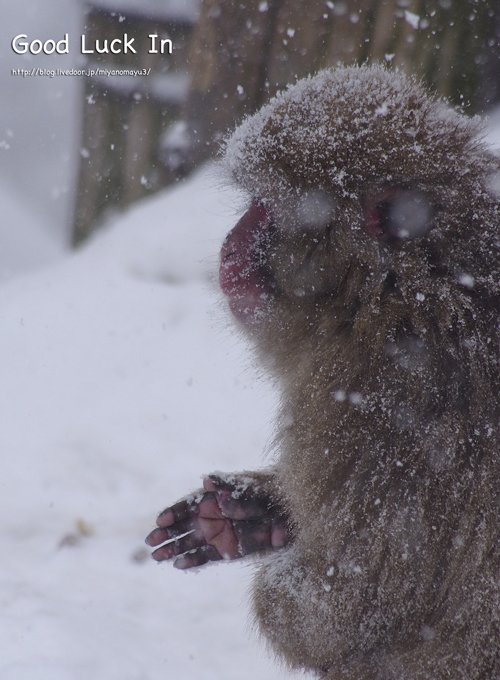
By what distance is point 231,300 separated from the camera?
79.1 inches

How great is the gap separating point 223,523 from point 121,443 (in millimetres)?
1535

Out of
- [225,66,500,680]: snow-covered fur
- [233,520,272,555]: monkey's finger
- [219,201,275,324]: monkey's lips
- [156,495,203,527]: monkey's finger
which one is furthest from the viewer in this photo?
[156,495,203,527]: monkey's finger

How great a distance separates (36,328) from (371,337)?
3.30m

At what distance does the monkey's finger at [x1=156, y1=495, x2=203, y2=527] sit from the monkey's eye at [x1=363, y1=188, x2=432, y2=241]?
118 cm

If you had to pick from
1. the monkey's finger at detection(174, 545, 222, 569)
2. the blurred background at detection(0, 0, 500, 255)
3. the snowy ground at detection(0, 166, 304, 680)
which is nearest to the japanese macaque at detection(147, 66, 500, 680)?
the monkey's finger at detection(174, 545, 222, 569)

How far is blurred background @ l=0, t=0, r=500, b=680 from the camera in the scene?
2631mm

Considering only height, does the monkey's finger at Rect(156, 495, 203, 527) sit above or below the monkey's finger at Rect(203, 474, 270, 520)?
above

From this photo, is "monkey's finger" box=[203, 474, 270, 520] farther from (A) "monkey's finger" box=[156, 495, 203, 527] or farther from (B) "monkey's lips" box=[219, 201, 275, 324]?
(B) "monkey's lips" box=[219, 201, 275, 324]

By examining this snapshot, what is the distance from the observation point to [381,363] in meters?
1.60

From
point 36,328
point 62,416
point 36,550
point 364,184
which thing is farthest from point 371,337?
point 36,328

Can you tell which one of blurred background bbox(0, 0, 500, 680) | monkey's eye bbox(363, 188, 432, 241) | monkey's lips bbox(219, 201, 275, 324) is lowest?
monkey's eye bbox(363, 188, 432, 241)

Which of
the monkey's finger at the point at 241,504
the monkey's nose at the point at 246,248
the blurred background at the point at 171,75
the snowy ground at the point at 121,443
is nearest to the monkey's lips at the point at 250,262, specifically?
the monkey's nose at the point at 246,248

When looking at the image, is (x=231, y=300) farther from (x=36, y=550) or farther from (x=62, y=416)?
(x=62, y=416)

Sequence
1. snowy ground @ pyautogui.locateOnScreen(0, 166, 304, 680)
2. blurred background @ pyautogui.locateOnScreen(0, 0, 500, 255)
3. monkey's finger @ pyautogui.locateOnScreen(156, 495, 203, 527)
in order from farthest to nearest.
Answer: blurred background @ pyautogui.locateOnScreen(0, 0, 500, 255) < snowy ground @ pyautogui.locateOnScreen(0, 166, 304, 680) < monkey's finger @ pyautogui.locateOnScreen(156, 495, 203, 527)
